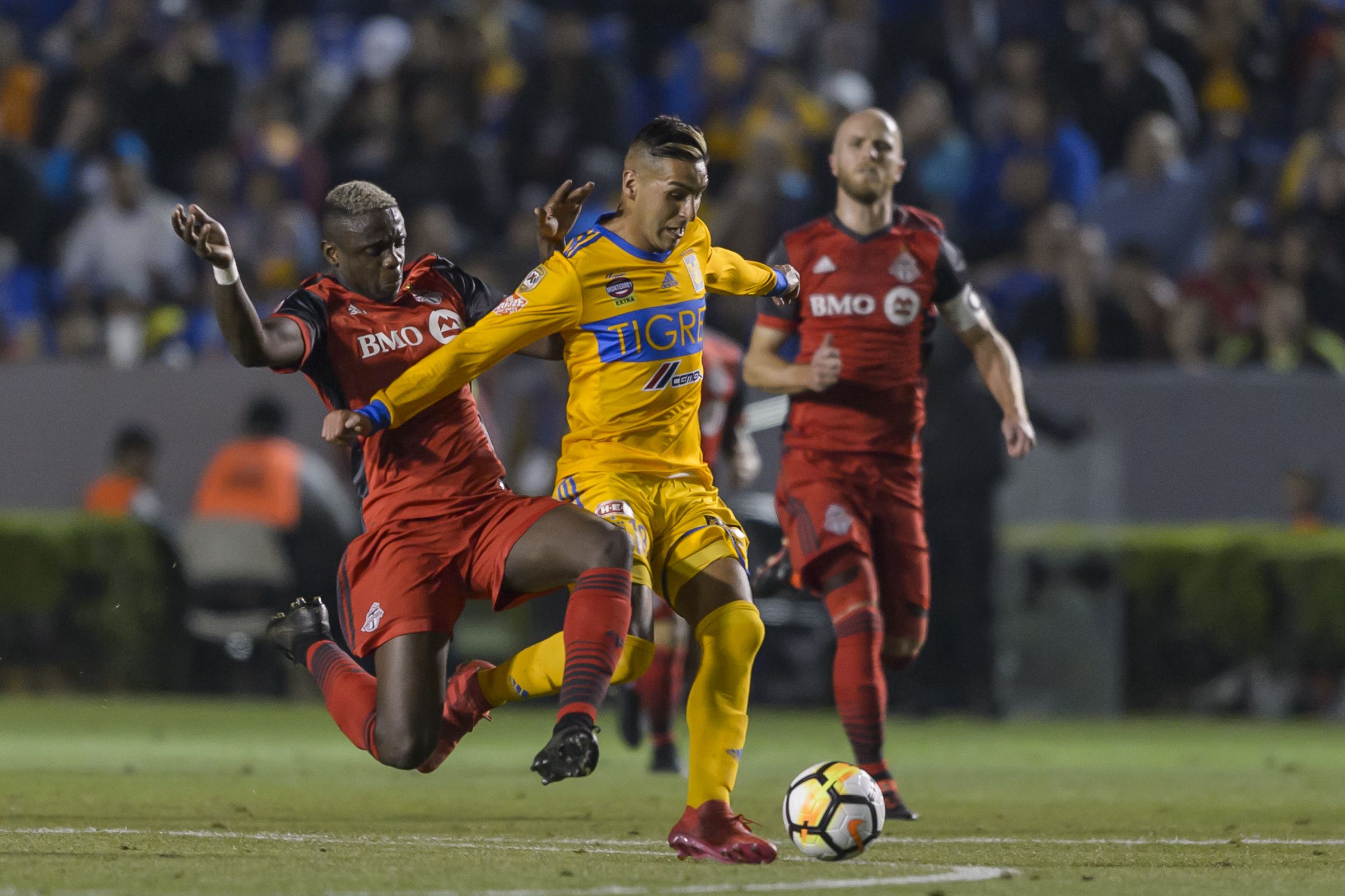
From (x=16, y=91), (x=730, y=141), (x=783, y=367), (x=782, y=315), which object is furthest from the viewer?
(x=16, y=91)

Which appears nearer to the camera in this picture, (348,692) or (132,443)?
(348,692)

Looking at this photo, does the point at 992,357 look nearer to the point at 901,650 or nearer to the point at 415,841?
the point at 901,650

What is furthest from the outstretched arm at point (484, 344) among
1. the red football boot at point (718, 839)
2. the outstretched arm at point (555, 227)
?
the red football boot at point (718, 839)

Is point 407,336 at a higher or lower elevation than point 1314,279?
lower

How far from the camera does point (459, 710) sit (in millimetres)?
6938

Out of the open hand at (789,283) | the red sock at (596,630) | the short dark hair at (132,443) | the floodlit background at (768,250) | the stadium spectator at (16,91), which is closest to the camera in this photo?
the red sock at (596,630)

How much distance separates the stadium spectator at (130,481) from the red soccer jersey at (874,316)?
7362 mm

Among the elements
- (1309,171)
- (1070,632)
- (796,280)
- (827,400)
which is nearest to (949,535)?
(1070,632)

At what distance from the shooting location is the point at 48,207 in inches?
665

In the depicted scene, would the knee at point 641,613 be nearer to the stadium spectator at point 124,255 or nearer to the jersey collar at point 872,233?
the jersey collar at point 872,233

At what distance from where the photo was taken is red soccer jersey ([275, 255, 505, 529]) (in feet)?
22.1

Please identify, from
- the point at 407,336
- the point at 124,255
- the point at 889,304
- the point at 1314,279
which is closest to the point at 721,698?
the point at 407,336

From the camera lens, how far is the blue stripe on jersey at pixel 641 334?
6.50m

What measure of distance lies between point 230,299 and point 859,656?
2.81 metres
